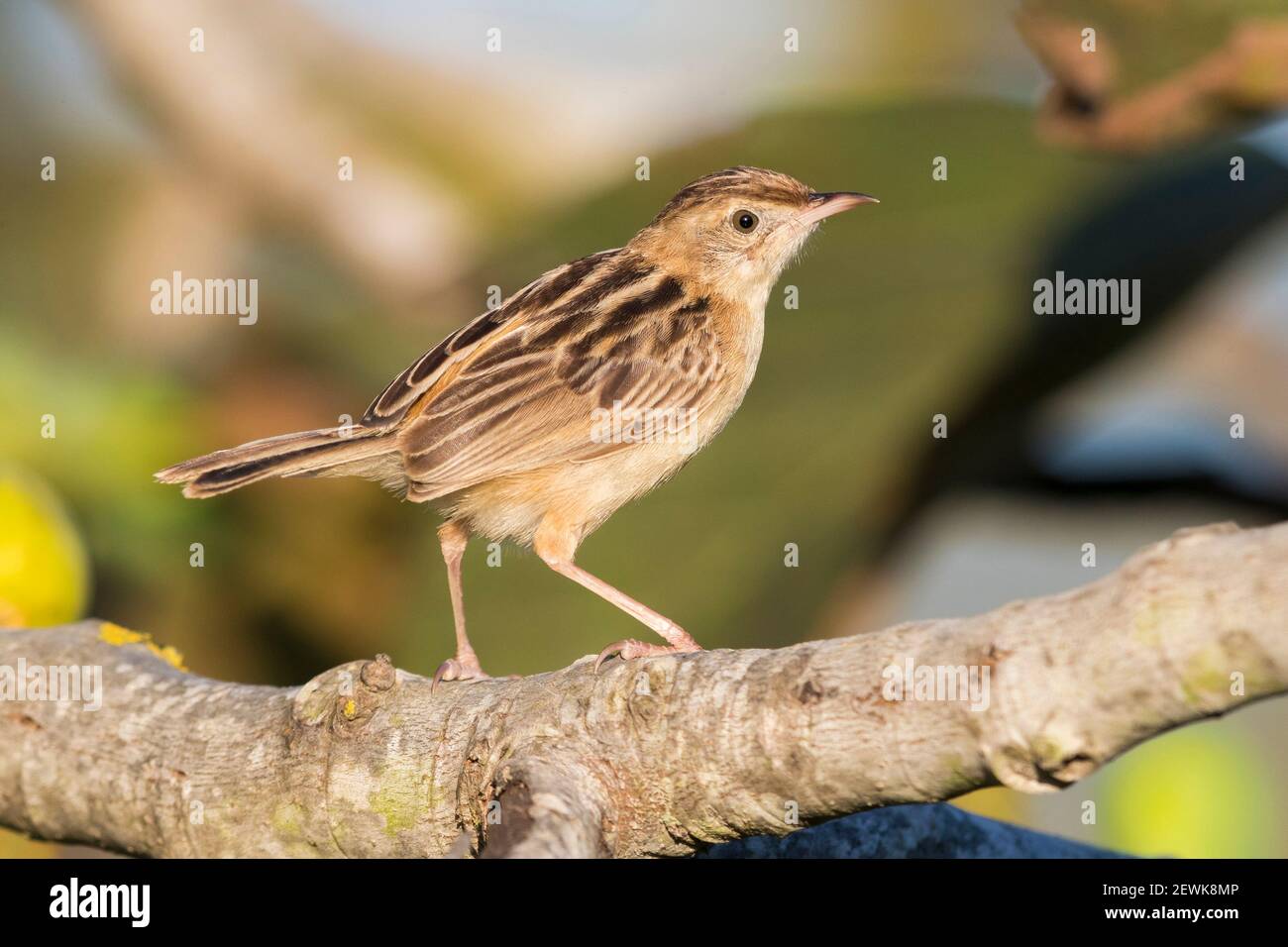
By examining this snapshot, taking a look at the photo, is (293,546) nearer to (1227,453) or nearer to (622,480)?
(622,480)

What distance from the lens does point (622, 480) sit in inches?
172

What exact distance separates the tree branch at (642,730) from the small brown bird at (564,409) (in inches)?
31.1

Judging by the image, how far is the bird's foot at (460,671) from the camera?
3.38 m

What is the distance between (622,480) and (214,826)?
65.2 inches

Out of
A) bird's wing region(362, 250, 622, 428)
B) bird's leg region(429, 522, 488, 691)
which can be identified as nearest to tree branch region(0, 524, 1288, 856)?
bird's leg region(429, 522, 488, 691)

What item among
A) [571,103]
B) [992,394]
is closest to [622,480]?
[992,394]

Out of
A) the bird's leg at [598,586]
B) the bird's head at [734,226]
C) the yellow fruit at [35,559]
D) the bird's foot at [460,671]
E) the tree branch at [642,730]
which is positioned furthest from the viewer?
the bird's head at [734,226]

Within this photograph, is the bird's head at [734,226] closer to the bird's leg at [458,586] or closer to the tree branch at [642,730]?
the bird's leg at [458,586]

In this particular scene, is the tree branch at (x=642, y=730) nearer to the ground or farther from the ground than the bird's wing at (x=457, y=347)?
nearer to the ground

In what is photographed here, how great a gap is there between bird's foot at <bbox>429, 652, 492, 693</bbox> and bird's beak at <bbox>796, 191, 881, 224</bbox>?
1.92 m

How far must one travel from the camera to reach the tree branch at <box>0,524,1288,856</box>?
188 cm

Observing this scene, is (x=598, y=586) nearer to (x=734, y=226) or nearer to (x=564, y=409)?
(x=564, y=409)

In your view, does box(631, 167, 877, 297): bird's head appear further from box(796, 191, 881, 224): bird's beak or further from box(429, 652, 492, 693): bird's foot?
box(429, 652, 492, 693): bird's foot

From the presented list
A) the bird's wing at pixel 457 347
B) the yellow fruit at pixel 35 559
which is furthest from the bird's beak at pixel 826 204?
the yellow fruit at pixel 35 559
